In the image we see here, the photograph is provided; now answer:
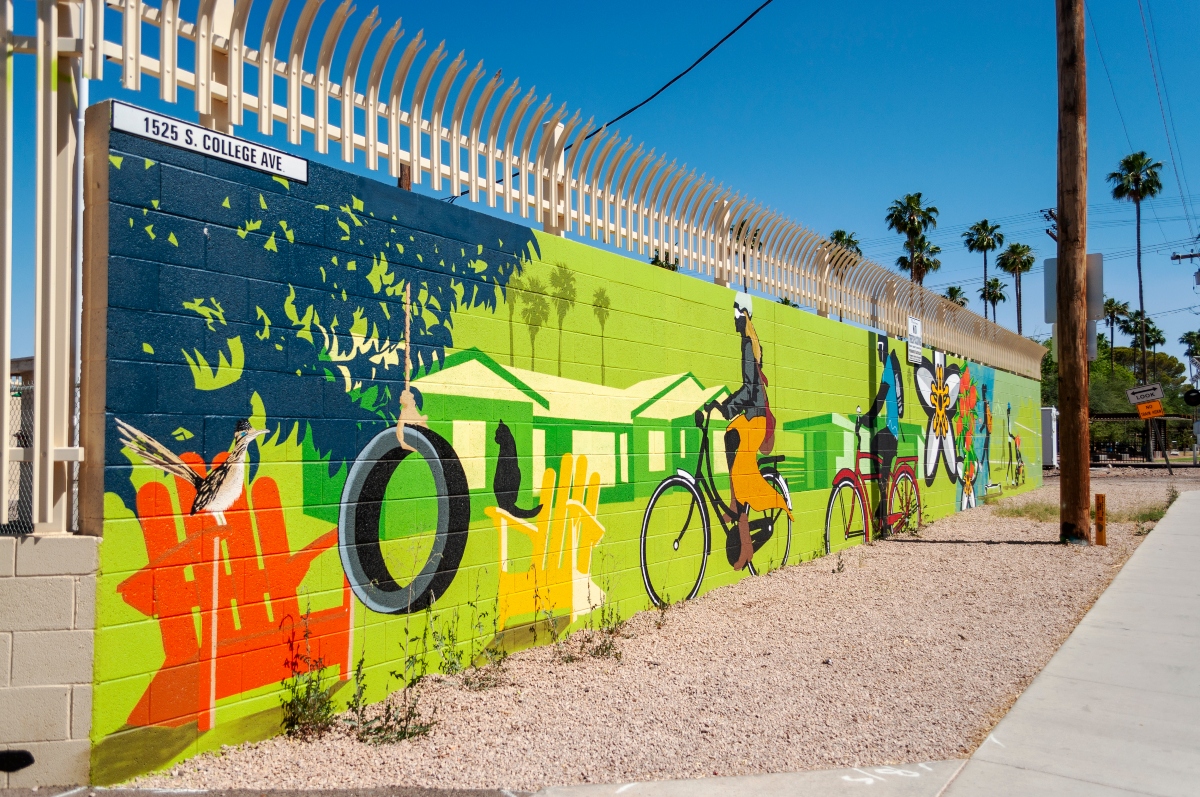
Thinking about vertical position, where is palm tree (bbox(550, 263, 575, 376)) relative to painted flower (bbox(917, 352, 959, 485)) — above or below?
above

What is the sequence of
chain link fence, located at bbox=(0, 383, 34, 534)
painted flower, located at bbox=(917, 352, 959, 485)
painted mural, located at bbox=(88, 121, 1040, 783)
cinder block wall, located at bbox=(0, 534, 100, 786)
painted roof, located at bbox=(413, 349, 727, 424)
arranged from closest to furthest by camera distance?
cinder block wall, located at bbox=(0, 534, 100, 786) < chain link fence, located at bbox=(0, 383, 34, 534) < painted mural, located at bbox=(88, 121, 1040, 783) < painted roof, located at bbox=(413, 349, 727, 424) < painted flower, located at bbox=(917, 352, 959, 485)

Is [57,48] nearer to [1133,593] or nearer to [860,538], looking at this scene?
[1133,593]

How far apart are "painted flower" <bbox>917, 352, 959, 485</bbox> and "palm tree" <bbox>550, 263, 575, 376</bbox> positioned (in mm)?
8756

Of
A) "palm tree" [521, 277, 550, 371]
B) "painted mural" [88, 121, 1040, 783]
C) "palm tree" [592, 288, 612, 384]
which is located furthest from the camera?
"palm tree" [592, 288, 612, 384]

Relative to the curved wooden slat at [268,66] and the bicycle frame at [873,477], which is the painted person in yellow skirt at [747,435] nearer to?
the bicycle frame at [873,477]

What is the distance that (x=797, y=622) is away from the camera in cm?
695

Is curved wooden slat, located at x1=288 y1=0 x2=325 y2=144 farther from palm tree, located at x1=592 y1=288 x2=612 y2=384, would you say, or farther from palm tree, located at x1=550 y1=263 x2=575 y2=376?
palm tree, located at x1=592 y1=288 x2=612 y2=384

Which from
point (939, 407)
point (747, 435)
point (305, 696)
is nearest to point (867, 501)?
point (747, 435)

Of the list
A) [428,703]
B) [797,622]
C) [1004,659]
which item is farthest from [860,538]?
[428,703]

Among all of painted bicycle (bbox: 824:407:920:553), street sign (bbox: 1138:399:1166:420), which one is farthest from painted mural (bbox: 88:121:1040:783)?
street sign (bbox: 1138:399:1166:420)

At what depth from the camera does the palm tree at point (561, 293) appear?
6.19 m

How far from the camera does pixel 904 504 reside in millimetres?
12641

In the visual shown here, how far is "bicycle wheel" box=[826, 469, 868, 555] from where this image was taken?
34.2ft

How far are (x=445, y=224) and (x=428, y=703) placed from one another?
9.28 ft
